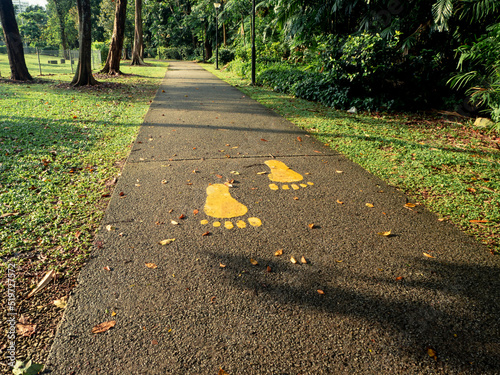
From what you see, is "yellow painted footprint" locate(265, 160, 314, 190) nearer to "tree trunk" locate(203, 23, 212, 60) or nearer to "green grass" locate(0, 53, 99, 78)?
"green grass" locate(0, 53, 99, 78)

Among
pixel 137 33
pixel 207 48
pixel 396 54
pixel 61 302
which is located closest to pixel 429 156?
pixel 396 54

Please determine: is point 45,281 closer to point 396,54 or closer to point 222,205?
point 222,205

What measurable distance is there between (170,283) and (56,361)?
0.75m

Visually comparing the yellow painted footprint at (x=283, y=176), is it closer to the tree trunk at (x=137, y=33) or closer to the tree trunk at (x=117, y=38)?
the tree trunk at (x=117, y=38)

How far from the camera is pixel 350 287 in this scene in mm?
2219

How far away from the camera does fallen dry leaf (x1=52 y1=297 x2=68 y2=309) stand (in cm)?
199

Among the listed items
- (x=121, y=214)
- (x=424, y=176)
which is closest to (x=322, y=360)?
(x=121, y=214)

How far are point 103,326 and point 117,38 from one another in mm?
16609

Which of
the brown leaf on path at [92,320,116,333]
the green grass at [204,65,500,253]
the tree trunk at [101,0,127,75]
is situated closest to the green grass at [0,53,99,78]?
the tree trunk at [101,0,127,75]

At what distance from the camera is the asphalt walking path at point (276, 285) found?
1705mm

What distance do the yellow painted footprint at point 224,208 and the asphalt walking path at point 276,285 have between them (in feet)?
0.07

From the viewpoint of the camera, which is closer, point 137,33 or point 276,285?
point 276,285

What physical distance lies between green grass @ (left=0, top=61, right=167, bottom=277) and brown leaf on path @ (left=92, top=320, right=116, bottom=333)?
0.61 meters

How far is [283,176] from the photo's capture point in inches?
161
